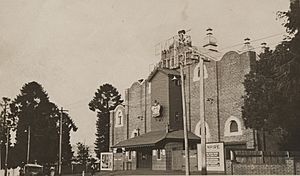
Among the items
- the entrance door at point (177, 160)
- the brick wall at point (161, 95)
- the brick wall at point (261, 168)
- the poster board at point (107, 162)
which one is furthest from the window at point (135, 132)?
the brick wall at point (261, 168)

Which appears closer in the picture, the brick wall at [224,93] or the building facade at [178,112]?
the brick wall at [224,93]

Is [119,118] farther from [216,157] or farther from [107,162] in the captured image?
[216,157]

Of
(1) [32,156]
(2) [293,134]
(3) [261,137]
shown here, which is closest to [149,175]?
(3) [261,137]

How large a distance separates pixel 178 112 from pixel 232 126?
27.9 feet

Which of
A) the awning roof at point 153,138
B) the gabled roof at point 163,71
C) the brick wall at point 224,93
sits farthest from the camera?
the gabled roof at point 163,71

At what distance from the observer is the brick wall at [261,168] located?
27.8 meters

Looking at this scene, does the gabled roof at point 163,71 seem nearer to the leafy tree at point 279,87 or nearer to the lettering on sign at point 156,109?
the lettering on sign at point 156,109

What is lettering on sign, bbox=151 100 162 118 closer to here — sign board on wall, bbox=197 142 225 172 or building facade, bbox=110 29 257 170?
building facade, bbox=110 29 257 170

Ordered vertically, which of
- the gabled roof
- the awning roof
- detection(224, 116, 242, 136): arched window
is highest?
the gabled roof

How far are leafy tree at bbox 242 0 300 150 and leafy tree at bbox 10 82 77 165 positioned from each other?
3887 centimetres

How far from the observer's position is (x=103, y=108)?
2965 inches

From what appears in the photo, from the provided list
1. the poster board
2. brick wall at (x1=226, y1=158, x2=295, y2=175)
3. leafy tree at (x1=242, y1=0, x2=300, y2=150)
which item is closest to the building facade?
the poster board

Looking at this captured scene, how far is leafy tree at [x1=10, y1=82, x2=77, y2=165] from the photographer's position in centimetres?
6419

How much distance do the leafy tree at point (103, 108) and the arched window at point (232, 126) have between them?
116ft
